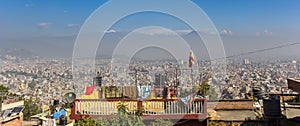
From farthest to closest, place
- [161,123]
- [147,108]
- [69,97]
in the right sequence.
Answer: [69,97], [147,108], [161,123]

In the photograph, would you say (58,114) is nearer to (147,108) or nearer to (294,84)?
(147,108)

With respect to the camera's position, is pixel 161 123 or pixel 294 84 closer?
pixel 161 123

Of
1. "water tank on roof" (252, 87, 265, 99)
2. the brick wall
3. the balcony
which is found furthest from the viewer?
"water tank on roof" (252, 87, 265, 99)

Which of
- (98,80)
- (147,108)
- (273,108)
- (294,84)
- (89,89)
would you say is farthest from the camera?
(98,80)

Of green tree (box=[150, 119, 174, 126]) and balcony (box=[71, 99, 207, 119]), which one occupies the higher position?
balcony (box=[71, 99, 207, 119])

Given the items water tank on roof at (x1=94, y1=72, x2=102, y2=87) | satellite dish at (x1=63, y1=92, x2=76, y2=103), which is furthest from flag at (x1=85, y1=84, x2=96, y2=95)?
water tank on roof at (x1=94, y1=72, x2=102, y2=87)

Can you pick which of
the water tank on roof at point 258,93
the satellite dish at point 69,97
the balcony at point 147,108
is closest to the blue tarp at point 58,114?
the balcony at point 147,108

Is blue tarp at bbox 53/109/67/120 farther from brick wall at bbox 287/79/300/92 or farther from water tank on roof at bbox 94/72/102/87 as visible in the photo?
brick wall at bbox 287/79/300/92

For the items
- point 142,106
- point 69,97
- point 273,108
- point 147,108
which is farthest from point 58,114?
point 273,108

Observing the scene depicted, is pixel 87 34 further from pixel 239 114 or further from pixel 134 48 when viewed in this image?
pixel 239 114
